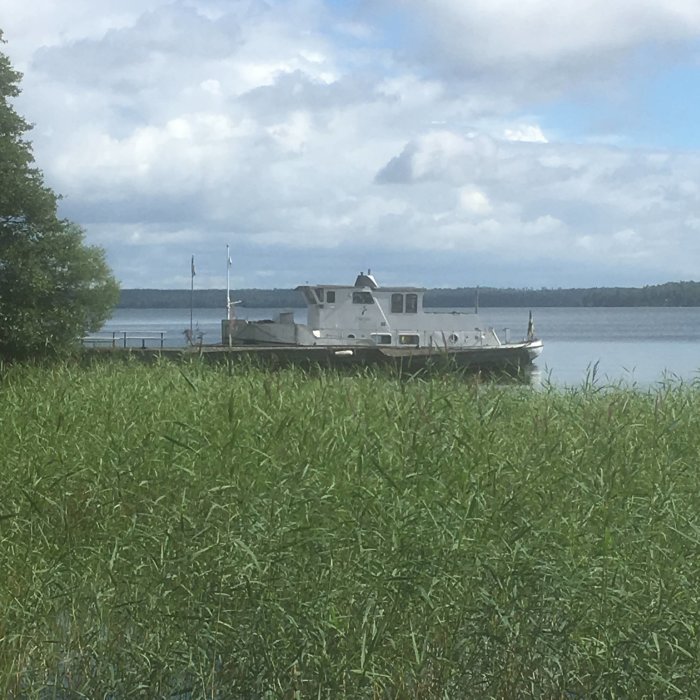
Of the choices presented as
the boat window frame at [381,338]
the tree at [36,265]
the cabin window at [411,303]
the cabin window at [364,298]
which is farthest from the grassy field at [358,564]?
the cabin window at [411,303]

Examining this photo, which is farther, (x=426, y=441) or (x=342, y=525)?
(x=426, y=441)

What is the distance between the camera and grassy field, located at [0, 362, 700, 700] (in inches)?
219

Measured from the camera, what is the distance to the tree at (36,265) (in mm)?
20609

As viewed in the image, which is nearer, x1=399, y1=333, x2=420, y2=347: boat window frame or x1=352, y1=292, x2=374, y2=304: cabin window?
x1=399, y1=333, x2=420, y2=347: boat window frame

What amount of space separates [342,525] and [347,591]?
0.78 m

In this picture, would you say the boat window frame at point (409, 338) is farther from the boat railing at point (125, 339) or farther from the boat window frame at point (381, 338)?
the boat railing at point (125, 339)

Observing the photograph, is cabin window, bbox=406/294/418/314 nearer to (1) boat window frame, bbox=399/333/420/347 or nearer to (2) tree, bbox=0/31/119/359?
(1) boat window frame, bbox=399/333/420/347

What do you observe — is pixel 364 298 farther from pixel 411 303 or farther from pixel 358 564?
pixel 358 564

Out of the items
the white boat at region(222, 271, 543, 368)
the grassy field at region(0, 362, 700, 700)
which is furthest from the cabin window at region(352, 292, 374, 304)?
the grassy field at region(0, 362, 700, 700)

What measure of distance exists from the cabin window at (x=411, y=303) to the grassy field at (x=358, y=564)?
1121 inches

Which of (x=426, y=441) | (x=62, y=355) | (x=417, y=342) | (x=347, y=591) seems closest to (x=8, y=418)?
(x=426, y=441)

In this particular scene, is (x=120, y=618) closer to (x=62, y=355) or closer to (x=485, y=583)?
(x=485, y=583)

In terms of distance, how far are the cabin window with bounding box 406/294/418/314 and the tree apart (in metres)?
16.5

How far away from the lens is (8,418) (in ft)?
35.2
